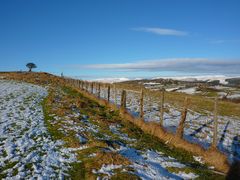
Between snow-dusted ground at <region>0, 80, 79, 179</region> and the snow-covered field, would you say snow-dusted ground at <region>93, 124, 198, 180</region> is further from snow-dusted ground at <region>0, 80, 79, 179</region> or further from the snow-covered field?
snow-dusted ground at <region>0, 80, 79, 179</region>

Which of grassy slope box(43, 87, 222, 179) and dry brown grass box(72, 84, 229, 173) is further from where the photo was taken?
dry brown grass box(72, 84, 229, 173)

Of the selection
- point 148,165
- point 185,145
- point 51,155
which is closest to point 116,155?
point 148,165

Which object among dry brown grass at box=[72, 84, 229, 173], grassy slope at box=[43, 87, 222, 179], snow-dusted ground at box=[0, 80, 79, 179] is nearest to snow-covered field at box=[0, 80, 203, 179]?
snow-dusted ground at box=[0, 80, 79, 179]

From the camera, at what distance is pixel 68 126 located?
13.3 m

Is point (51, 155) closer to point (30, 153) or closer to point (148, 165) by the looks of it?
point (30, 153)

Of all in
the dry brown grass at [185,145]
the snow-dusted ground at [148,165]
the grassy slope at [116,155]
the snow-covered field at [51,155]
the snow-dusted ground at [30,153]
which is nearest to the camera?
the snow-dusted ground at [30,153]

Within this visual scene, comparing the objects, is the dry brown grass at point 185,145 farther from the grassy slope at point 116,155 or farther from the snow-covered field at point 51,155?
the snow-covered field at point 51,155

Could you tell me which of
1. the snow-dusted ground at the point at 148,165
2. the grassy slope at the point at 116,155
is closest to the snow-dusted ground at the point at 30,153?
the grassy slope at the point at 116,155

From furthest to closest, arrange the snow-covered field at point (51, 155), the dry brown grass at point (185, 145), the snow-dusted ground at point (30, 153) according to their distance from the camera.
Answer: the dry brown grass at point (185, 145) < the snow-covered field at point (51, 155) < the snow-dusted ground at point (30, 153)

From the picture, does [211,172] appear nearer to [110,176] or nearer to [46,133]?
[110,176]

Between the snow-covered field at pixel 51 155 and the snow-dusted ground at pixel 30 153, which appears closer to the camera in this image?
the snow-dusted ground at pixel 30 153

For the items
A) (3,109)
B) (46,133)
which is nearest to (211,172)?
(46,133)

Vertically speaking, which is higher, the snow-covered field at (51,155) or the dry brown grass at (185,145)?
the snow-covered field at (51,155)

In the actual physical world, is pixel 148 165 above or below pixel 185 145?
above
